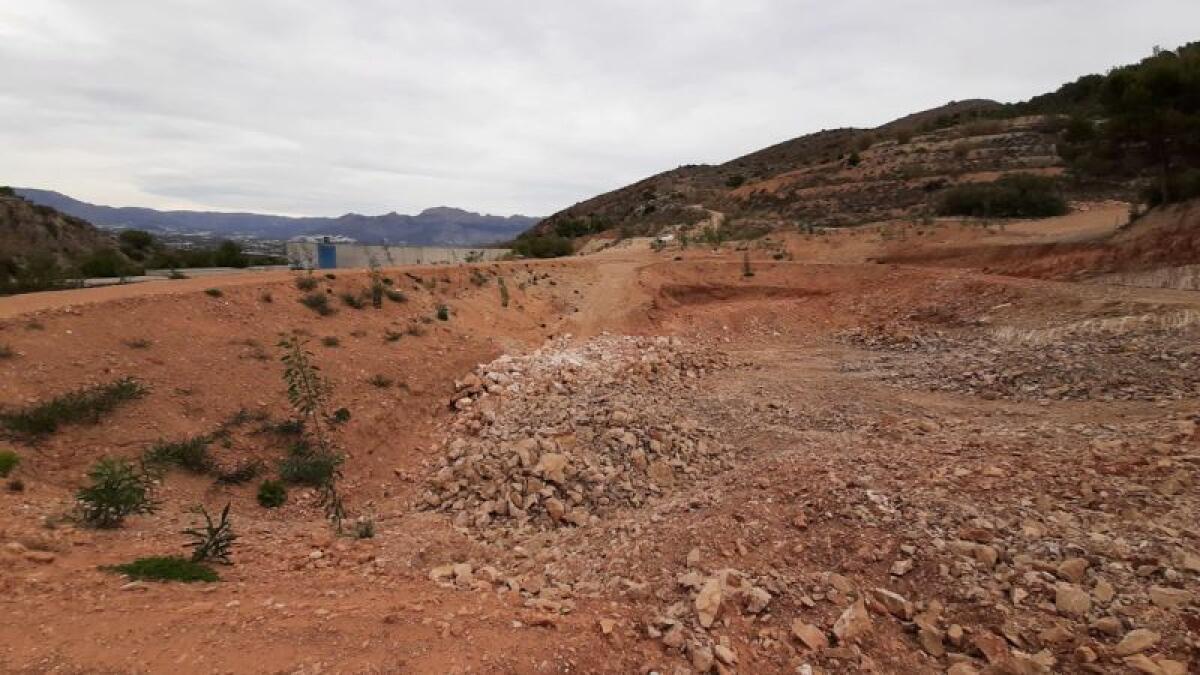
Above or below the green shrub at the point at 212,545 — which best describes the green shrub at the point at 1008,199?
above

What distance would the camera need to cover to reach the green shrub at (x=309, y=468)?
7379 millimetres

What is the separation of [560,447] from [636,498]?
1.36 meters

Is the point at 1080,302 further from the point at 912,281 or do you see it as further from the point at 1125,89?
the point at 1125,89

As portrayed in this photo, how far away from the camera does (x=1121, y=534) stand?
469 cm

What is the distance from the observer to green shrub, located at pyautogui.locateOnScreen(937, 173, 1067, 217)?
2423 cm

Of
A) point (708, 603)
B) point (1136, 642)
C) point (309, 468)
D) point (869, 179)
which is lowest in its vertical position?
point (309, 468)

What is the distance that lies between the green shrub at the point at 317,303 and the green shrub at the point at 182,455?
4569mm

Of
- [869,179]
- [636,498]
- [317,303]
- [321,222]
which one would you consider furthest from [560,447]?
[321,222]

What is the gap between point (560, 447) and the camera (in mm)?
7824

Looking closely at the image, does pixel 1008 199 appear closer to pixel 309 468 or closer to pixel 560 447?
pixel 560 447

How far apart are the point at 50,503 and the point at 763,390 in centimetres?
901

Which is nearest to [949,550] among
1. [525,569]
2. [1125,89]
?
[525,569]

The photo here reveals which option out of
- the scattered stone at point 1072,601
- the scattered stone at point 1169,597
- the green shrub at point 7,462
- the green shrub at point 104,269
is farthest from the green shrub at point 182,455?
the green shrub at point 104,269

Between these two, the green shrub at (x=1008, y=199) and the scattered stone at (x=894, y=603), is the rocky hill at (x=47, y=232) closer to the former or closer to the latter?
the scattered stone at (x=894, y=603)
